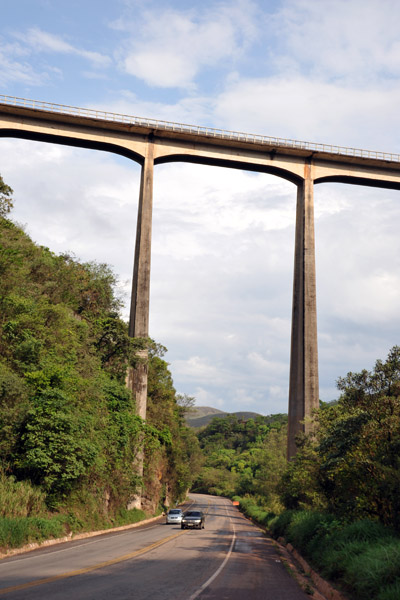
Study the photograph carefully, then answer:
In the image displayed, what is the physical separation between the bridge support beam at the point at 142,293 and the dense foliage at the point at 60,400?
970 millimetres

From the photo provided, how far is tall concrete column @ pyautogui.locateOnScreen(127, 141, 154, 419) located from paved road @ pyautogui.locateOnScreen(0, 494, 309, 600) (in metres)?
20.2

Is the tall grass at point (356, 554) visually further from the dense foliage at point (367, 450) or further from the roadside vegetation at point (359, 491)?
the dense foliage at point (367, 450)

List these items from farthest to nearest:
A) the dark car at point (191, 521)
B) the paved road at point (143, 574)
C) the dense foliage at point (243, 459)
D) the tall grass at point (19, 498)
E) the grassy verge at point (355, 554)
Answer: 1. the dense foliage at point (243, 459)
2. the dark car at point (191, 521)
3. the tall grass at point (19, 498)
4. the paved road at point (143, 574)
5. the grassy verge at point (355, 554)

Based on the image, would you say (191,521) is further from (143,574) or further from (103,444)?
(143,574)

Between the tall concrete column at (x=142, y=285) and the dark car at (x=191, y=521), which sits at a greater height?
the tall concrete column at (x=142, y=285)

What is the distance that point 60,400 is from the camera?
2562 cm

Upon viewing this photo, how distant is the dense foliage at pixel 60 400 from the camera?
24469 millimetres

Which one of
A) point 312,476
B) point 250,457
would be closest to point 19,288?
point 312,476

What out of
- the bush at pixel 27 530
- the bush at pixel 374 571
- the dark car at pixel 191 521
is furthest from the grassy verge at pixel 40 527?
the bush at pixel 374 571

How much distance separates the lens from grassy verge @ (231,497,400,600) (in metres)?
10.3

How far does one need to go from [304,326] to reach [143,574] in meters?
33.2

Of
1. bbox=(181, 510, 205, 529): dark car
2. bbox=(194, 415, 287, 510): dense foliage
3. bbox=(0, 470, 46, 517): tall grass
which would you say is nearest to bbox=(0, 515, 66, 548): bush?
bbox=(0, 470, 46, 517): tall grass

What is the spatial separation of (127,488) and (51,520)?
43.3ft

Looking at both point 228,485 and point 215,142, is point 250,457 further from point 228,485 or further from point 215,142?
point 215,142
